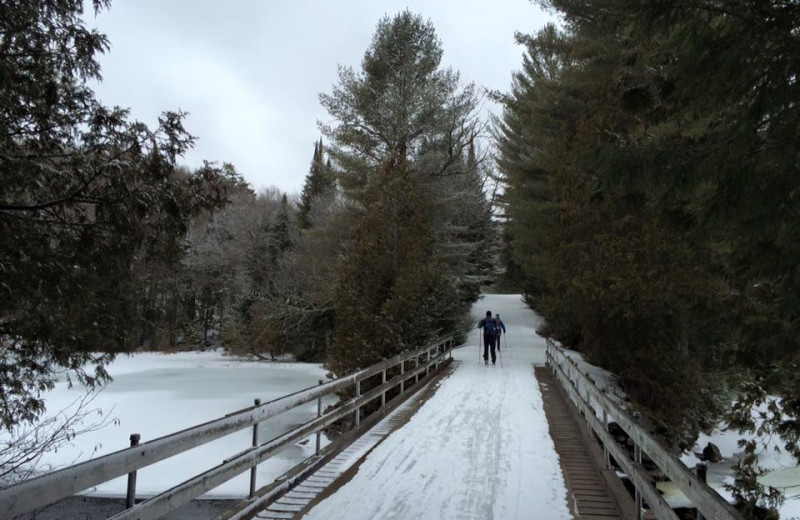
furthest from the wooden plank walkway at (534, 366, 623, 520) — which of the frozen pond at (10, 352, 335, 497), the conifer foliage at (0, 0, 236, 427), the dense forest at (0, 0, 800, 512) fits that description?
the conifer foliage at (0, 0, 236, 427)

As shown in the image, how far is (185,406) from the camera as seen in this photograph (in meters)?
21.8

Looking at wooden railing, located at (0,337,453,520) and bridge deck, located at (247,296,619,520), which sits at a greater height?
wooden railing, located at (0,337,453,520)

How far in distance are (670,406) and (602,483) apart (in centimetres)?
857

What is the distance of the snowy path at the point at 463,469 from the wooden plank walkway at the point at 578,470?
0.13 metres

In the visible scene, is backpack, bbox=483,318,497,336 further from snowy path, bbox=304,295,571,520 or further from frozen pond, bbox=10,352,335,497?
frozen pond, bbox=10,352,335,497

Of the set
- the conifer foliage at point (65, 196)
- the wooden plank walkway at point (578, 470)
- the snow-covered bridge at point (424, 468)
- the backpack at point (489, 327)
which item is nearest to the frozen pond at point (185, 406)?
the snow-covered bridge at point (424, 468)

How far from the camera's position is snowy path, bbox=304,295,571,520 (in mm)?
5105

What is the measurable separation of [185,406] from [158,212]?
16.7 metres

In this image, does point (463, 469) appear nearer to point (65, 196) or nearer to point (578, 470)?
point (578, 470)

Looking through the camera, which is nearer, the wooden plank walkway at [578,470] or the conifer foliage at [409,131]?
the wooden plank walkway at [578,470]

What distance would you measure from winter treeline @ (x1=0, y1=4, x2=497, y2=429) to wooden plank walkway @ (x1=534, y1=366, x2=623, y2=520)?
5.13 meters

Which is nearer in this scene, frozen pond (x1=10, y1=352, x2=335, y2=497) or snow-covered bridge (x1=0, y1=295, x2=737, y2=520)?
snow-covered bridge (x1=0, y1=295, x2=737, y2=520)

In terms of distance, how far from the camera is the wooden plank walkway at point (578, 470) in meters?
5.20

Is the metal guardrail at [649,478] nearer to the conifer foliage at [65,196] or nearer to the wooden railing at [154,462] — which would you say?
the wooden railing at [154,462]
